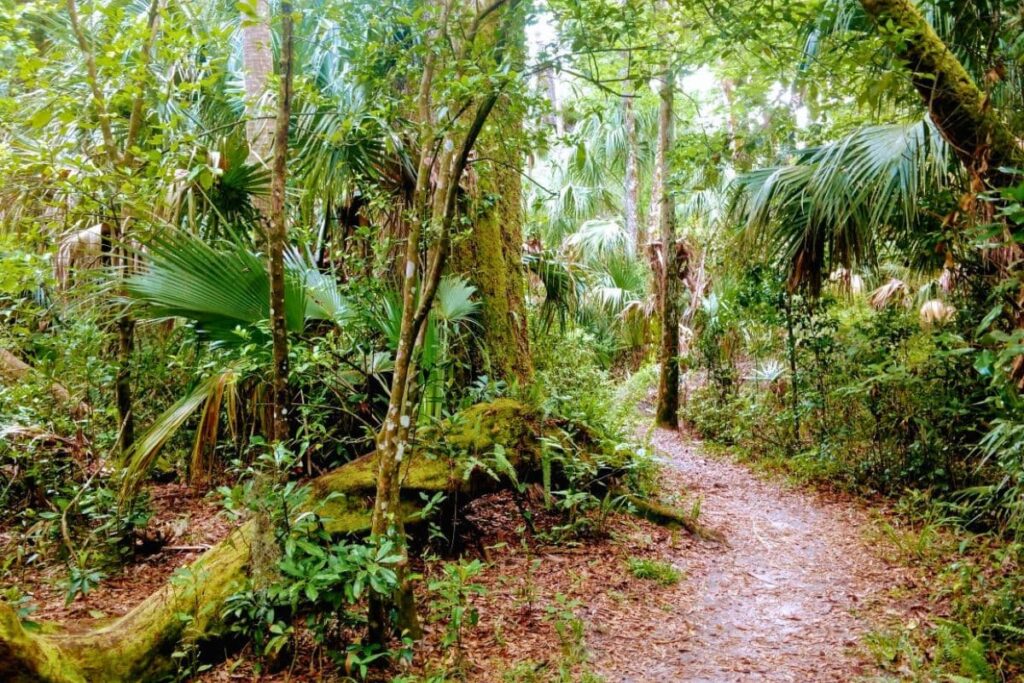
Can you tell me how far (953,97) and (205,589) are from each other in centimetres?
504

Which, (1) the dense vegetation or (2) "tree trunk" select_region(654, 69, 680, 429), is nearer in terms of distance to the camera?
(1) the dense vegetation

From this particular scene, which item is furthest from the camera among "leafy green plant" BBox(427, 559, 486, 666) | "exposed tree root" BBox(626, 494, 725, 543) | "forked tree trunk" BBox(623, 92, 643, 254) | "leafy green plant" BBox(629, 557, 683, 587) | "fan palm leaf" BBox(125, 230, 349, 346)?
"forked tree trunk" BBox(623, 92, 643, 254)

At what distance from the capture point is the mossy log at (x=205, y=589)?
2689 millimetres

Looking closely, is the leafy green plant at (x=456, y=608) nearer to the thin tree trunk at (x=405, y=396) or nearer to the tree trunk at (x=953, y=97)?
the thin tree trunk at (x=405, y=396)

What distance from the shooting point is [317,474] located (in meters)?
4.84

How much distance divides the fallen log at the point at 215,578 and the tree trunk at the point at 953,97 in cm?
344

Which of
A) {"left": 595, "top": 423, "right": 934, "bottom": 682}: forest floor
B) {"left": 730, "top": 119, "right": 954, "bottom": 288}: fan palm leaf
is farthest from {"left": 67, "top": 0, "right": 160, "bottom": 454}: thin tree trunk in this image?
{"left": 730, "top": 119, "right": 954, "bottom": 288}: fan palm leaf

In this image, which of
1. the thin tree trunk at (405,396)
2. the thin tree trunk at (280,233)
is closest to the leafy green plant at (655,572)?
the thin tree trunk at (405,396)

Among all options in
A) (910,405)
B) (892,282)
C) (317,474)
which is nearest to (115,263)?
(317,474)

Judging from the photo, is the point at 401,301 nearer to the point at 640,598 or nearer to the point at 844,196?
the point at 640,598

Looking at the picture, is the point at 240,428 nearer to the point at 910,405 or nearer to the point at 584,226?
the point at 910,405

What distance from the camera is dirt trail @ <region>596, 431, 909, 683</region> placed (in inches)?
151

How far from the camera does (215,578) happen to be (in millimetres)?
3438

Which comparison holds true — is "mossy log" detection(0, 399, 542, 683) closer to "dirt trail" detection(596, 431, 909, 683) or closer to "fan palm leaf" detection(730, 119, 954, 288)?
"dirt trail" detection(596, 431, 909, 683)
